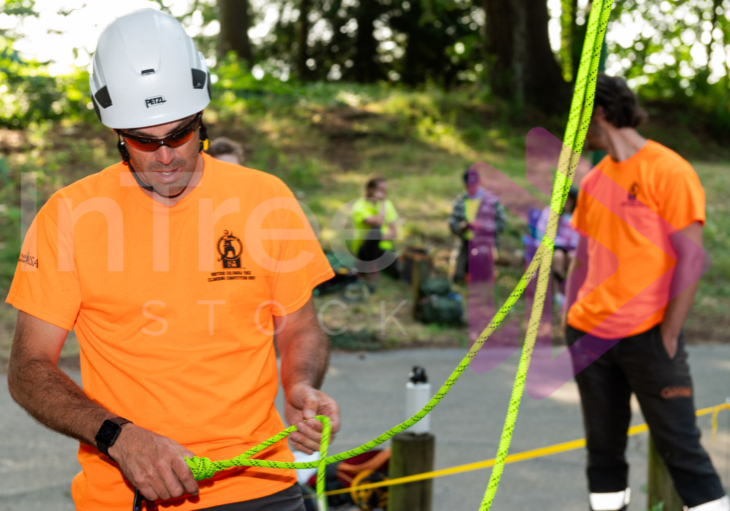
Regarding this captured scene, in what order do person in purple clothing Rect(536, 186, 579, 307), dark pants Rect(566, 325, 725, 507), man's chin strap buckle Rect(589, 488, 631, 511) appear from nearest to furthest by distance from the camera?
dark pants Rect(566, 325, 725, 507) < man's chin strap buckle Rect(589, 488, 631, 511) < person in purple clothing Rect(536, 186, 579, 307)

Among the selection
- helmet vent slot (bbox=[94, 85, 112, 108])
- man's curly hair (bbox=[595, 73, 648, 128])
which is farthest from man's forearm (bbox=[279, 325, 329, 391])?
man's curly hair (bbox=[595, 73, 648, 128])

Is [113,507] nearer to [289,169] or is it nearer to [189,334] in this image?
[189,334]

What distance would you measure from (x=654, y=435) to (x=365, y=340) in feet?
18.1

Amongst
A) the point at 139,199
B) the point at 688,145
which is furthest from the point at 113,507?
the point at 688,145

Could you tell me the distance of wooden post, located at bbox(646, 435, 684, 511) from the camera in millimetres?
3963

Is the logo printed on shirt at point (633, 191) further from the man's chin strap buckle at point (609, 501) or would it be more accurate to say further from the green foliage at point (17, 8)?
the green foliage at point (17, 8)

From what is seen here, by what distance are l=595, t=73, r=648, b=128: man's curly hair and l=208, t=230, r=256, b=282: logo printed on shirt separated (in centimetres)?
211

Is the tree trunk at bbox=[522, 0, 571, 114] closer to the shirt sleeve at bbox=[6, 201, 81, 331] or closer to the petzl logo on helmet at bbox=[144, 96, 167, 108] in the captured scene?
the petzl logo on helmet at bbox=[144, 96, 167, 108]

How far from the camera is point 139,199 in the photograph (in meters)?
2.14

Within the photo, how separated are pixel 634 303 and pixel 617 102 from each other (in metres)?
0.95

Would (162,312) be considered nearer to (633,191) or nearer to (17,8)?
(633,191)

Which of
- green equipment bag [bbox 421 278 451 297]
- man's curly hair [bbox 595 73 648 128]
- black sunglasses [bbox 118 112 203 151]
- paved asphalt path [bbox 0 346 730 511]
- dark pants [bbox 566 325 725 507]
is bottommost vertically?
paved asphalt path [bbox 0 346 730 511]

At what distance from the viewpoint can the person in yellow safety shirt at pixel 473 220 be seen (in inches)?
410

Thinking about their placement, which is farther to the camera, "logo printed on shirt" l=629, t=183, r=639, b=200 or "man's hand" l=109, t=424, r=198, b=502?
"logo printed on shirt" l=629, t=183, r=639, b=200
